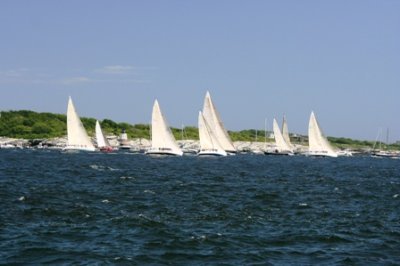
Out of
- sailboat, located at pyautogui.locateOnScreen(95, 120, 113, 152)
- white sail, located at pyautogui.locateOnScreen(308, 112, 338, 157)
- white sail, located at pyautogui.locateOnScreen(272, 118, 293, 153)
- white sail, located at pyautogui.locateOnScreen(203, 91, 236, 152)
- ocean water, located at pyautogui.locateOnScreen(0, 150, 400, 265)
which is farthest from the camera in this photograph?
white sail, located at pyautogui.locateOnScreen(272, 118, 293, 153)

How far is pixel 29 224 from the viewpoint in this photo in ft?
104

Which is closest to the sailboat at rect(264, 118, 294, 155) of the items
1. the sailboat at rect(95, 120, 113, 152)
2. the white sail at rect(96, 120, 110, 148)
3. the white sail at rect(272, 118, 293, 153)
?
the white sail at rect(272, 118, 293, 153)

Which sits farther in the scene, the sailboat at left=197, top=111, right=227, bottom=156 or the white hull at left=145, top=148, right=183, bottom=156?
the sailboat at left=197, top=111, right=227, bottom=156

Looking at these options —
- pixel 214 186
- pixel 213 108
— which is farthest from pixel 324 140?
pixel 214 186

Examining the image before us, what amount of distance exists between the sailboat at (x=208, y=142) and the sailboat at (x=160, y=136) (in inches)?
A: 368

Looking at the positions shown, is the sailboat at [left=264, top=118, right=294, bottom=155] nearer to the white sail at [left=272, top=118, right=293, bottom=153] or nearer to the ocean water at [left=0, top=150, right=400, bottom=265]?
the white sail at [left=272, top=118, right=293, bottom=153]

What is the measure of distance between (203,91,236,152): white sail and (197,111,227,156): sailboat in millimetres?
2663

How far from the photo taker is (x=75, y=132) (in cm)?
14812

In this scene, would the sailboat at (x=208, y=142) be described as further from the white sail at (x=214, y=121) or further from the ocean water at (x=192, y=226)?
the ocean water at (x=192, y=226)

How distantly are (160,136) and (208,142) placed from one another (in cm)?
1493

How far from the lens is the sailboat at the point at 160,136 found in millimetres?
126812

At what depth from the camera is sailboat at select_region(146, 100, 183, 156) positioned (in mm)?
126812

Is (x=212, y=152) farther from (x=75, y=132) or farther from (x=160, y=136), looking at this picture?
(x=75, y=132)

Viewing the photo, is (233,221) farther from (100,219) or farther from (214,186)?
(214,186)
